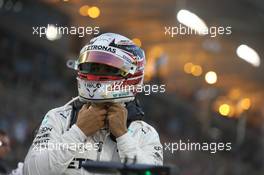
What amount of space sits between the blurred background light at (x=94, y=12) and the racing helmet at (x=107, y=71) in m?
2.53

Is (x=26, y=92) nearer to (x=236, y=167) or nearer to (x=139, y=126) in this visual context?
(x=236, y=167)

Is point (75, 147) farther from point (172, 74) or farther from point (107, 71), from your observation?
point (172, 74)

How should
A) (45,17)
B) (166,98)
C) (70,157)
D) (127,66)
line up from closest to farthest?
(70,157), (127,66), (45,17), (166,98)

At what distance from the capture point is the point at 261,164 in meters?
7.65

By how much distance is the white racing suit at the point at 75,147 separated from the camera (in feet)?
8.80

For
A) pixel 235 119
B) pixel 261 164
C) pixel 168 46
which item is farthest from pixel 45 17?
pixel 261 164

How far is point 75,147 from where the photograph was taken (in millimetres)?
2699

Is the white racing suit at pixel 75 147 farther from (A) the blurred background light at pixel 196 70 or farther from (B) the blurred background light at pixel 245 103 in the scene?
(B) the blurred background light at pixel 245 103

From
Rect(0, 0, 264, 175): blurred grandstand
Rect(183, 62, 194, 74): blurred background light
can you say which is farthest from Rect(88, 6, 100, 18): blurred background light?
Rect(183, 62, 194, 74): blurred background light

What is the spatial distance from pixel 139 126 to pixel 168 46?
3.54 m

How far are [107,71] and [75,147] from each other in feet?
0.96
